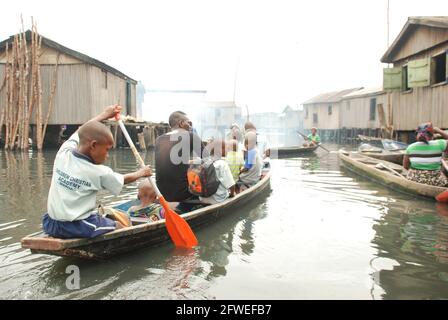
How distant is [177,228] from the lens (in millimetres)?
4281

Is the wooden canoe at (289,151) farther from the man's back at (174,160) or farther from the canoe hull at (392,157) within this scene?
the man's back at (174,160)

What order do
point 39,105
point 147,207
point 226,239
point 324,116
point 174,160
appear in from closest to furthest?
point 147,207 < point 226,239 < point 174,160 < point 39,105 < point 324,116

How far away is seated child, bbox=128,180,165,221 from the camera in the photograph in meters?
4.70

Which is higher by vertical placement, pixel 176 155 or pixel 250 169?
pixel 176 155

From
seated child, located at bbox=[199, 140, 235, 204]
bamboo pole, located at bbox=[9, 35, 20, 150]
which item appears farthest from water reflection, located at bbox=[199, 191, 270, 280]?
bamboo pole, located at bbox=[9, 35, 20, 150]

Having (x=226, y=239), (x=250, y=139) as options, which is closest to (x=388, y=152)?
(x=250, y=139)

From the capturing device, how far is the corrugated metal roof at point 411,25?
11.9m

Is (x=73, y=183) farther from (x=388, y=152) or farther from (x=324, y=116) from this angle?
(x=324, y=116)

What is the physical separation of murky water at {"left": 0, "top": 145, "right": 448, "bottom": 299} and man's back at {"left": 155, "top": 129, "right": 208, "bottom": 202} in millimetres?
667

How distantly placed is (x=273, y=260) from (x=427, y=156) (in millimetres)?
4270

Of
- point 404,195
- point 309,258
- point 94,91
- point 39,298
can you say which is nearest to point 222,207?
point 309,258

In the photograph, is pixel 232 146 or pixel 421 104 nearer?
pixel 232 146

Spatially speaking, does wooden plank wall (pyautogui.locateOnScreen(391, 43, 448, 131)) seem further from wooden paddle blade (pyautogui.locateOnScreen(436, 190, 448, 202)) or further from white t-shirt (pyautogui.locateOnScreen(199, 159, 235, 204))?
white t-shirt (pyautogui.locateOnScreen(199, 159, 235, 204))

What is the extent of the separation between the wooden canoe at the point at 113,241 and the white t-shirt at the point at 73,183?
0.22m
